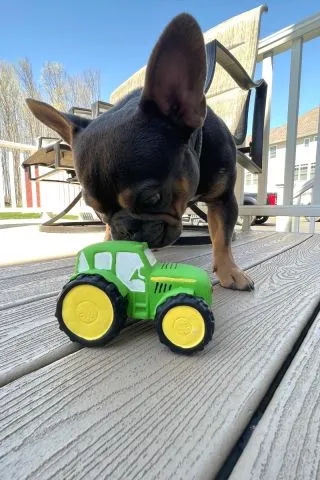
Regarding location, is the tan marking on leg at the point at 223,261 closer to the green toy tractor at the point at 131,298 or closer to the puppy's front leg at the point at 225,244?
the puppy's front leg at the point at 225,244

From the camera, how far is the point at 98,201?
1.02 m

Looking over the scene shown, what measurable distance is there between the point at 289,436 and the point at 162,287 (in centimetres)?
37

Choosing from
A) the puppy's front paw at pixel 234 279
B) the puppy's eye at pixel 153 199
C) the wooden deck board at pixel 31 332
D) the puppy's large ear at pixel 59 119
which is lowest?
the wooden deck board at pixel 31 332

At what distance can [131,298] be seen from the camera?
763 mm

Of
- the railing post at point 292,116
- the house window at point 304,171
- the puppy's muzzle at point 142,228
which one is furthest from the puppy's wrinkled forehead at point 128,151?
the house window at point 304,171

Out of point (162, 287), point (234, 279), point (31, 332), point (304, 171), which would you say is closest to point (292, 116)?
point (234, 279)

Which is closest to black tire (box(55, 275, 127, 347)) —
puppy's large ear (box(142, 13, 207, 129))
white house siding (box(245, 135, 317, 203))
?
puppy's large ear (box(142, 13, 207, 129))

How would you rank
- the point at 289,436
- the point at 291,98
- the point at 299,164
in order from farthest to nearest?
the point at 299,164 < the point at 291,98 < the point at 289,436

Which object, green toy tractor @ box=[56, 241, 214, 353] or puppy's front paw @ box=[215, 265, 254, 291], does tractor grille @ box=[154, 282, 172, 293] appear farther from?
puppy's front paw @ box=[215, 265, 254, 291]

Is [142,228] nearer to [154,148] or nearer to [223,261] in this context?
[154,148]

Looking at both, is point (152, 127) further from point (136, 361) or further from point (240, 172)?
point (240, 172)

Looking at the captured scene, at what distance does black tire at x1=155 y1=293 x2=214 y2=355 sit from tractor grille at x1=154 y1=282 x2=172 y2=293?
0.04 meters

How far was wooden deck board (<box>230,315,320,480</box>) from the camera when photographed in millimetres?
394

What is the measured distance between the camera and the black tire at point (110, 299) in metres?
0.69
